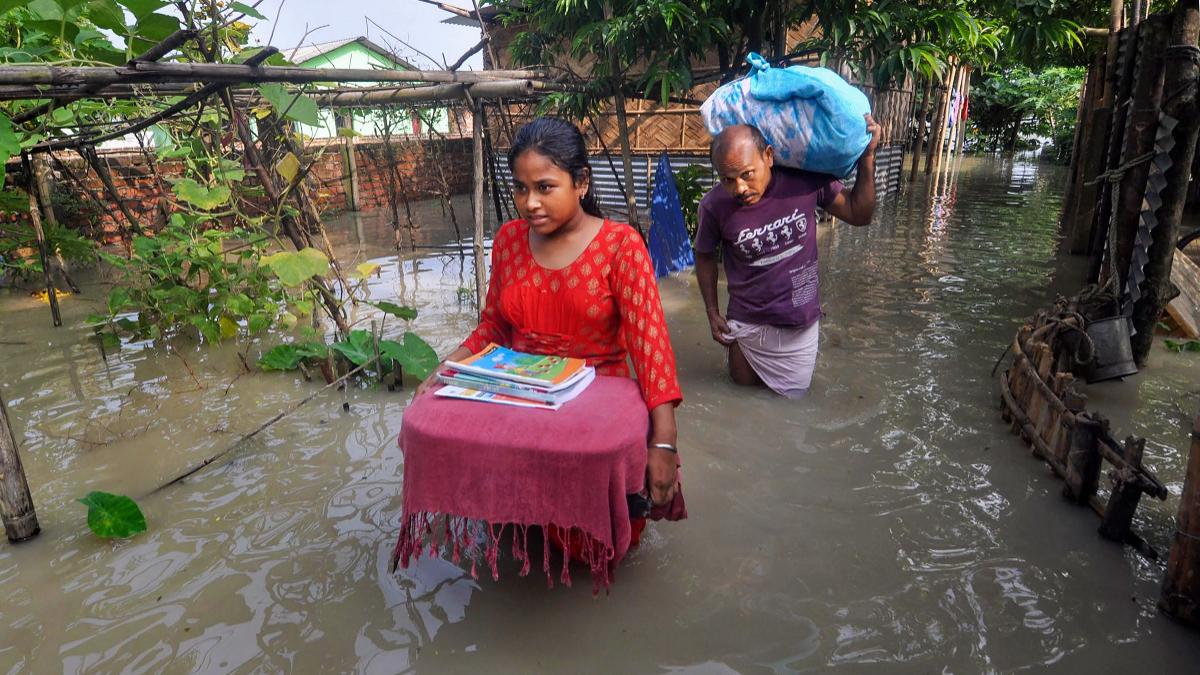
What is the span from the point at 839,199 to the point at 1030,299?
348 cm

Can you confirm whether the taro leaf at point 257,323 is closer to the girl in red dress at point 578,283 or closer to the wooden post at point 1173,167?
the girl in red dress at point 578,283

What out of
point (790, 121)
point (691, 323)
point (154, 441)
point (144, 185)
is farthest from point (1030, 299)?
point (144, 185)

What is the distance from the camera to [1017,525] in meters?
2.75

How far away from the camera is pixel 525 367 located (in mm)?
2062

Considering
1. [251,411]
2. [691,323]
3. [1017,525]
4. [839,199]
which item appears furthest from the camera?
[691,323]

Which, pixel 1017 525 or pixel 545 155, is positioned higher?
pixel 545 155

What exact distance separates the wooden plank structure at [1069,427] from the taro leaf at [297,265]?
3611mm

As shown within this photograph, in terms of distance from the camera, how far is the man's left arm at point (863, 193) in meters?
3.45

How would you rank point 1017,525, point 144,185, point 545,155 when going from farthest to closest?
point 144,185 → point 1017,525 → point 545,155

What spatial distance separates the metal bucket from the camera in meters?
3.72

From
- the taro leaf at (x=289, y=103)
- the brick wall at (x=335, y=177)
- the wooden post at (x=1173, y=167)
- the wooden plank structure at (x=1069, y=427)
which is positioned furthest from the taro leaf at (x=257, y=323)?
the wooden post at (x=1173, y=167)

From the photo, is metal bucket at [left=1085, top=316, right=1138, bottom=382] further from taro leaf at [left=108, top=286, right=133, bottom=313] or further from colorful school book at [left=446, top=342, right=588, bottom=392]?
taro leaf at [left=108, top=286, right=133, bottom=313]

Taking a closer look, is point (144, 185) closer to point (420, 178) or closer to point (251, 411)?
point (420, 178)

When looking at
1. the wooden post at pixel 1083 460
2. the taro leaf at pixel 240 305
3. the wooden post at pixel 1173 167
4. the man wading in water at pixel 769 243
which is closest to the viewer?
the wooden post at pixel 1083 460
